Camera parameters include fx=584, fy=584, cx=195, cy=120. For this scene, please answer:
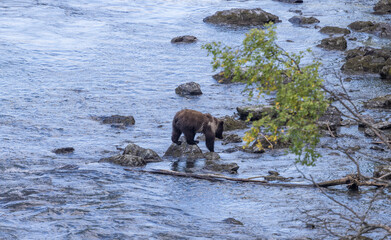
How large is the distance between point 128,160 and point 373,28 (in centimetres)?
2015

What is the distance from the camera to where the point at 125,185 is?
1269cm

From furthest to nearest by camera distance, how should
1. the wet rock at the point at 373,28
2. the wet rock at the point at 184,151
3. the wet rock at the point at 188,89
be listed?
the wet rock at the point at 373,28 < the wet rock at the point at 188,89 < the wet rock at the point at 184,151

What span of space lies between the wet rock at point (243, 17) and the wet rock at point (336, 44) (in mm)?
6133

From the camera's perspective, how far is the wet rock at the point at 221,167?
13423 millimetres

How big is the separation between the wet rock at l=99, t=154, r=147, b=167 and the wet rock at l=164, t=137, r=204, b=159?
38.2 inches

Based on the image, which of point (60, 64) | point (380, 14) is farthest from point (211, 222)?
point (380, 14)

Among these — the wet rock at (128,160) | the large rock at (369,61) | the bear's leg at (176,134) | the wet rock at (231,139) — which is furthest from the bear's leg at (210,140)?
the large rock at (369,61)

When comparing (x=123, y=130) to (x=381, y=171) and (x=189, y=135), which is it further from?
(x=381, y=171)

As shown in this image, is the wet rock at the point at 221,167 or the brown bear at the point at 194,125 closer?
the wet rock at the point at 221,167

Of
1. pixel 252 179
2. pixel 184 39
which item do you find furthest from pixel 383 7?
pixel 252 179

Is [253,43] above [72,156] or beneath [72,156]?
above

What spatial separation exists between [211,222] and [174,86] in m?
12.1

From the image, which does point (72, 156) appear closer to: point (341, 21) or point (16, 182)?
point (16, 182)

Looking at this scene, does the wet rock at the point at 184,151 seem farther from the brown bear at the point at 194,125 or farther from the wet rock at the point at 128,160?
the wet rock at the point at 128,160
